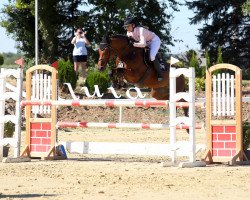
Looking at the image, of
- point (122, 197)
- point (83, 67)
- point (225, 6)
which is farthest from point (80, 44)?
point (122, 197)

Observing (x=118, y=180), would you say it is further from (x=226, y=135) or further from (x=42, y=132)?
(x=42, y=132)

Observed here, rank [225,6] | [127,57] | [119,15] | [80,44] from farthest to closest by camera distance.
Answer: [225,6] → [119,15] → [80,44] → [127,57]

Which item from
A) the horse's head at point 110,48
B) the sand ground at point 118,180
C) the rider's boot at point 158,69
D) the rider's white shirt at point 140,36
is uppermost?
the rider's white shirt at point 140,36

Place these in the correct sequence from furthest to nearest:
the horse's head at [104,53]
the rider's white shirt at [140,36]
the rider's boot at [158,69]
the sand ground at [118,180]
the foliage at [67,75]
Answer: the foliage at [67,75], the rider's boot at [158,69], the rider's white shirt at [140,36], the horse's head at [104,53], the sand ground at [118,180]

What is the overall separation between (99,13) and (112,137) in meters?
16.6

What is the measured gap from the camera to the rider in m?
14.4

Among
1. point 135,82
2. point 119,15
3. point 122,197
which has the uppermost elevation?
point 119,15

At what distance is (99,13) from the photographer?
34.8 metres

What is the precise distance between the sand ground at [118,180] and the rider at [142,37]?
1.64 m

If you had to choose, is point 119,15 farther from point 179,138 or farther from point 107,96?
point 179,138

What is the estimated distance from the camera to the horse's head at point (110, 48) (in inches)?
558

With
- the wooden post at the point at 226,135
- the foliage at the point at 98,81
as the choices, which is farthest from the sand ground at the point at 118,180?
the foliage at the point at 98,81

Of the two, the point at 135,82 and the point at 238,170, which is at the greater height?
the point at 135,82

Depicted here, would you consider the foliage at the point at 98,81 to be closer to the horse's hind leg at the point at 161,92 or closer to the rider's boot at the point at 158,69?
the horse's hind leg at the point at 161,92
